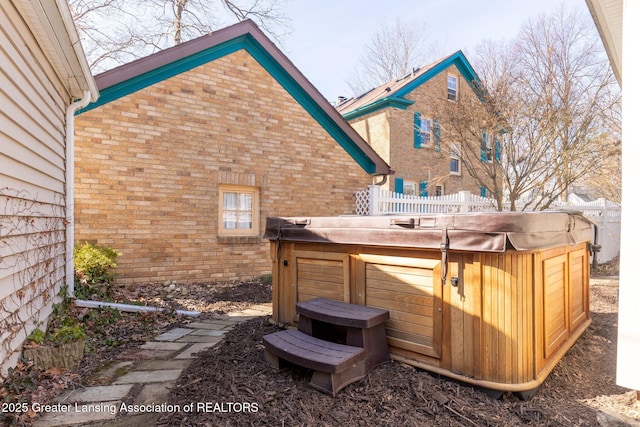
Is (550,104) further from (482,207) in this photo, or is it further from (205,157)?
(205,157)

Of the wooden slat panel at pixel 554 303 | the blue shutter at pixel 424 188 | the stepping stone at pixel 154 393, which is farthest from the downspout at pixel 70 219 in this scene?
the blue shutter at pixel 424 188

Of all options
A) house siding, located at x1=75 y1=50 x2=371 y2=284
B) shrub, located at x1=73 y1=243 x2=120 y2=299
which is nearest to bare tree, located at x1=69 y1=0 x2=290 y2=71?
house siding, located at x1=75 y1=50 x2=371 y2=284

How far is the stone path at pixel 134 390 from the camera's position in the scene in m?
2.35

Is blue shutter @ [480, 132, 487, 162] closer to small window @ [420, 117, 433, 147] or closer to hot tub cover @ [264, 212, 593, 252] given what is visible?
small window @ [420, 117, 433, 147]

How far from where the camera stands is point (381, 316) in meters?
2.80

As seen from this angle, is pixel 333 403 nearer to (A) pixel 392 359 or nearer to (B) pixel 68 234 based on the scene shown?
(A) pixel 392 359

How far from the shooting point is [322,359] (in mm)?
2400

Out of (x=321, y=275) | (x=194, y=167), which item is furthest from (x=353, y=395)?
(x=194, y=167)

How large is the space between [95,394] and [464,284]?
278cm

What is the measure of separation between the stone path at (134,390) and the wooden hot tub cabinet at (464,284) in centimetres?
139

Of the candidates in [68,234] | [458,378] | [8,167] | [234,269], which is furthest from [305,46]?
[458,378]

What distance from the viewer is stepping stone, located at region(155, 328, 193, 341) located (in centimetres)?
399

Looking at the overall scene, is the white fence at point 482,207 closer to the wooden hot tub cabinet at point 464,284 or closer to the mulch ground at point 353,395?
the wooden hot tub cabinet at point 464,284

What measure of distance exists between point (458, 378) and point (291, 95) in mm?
6750
